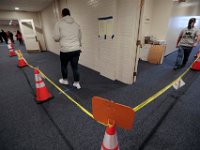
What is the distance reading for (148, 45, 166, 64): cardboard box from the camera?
4.20 metres

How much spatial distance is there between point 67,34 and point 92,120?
1.67 m

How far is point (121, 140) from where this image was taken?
1466 millimetres

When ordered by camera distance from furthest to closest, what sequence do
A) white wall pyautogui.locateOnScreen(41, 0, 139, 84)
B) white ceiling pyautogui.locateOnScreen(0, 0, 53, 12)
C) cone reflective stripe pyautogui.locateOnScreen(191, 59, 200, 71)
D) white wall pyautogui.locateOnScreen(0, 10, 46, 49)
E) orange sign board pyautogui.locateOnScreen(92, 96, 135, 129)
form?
white wall pyautogui.locateOnScreen(0, 10, 46, 49) < white ceiling pyautogui.locateOnScreen(0, 0, 53, 12) < cone reflective stripe pyautogui.locateOnScreen(191, 59, 200, 71) < white wall pyautogui.locateOnScreen(41, 0, 139, 84) < orange sign board pyautogui.locateOnScreen(92, 96, 135, 129)

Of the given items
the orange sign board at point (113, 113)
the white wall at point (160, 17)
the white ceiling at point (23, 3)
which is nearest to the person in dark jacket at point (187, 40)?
the white wall at point (160, 17)

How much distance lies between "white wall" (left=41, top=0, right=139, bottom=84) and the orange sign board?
2.05 m

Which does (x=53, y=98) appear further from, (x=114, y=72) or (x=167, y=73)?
(x=167, y=73)

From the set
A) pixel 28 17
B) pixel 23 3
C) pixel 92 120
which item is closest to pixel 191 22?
pixel 92 120

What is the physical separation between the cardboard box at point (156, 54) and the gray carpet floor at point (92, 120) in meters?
1.38

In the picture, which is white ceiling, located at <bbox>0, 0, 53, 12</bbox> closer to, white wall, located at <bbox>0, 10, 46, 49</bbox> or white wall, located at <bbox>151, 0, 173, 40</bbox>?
white wall, located at <bbox>0, 10, 46, 49</bbox>

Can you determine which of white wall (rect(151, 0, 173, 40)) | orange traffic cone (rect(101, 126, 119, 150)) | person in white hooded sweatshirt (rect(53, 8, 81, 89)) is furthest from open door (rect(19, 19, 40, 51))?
orange traffic cone (rect(101, 126, 119, 150))

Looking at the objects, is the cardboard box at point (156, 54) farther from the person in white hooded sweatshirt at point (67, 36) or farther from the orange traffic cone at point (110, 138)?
the orange traffic cone at point (110, 138)

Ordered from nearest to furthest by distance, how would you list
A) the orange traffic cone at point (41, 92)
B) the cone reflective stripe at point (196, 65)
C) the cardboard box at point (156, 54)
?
the orange traffic cone at point (41, 92), the cone reflective stripe at point (196, 65), the cardboard box at point (156, 54)

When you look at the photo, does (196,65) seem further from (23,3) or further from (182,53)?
(23,3)

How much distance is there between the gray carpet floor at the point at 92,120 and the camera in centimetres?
144
